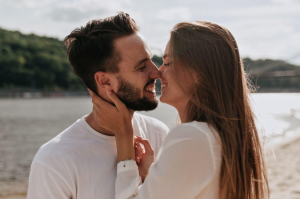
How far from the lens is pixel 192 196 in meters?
1.36

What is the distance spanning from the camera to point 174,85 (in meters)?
1.68

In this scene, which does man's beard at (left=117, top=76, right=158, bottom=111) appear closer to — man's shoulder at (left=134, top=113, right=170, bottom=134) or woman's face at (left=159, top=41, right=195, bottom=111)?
man's shoulder at (left=134, top=113, right=170, bottom=134)

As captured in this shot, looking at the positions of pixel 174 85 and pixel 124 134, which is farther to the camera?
pixel 124 134

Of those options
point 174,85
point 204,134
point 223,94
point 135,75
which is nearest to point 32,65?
point 135,75

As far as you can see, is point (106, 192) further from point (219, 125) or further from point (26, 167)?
point (26, 167)

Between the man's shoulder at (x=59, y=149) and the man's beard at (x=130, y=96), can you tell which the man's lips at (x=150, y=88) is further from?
the man's shoulder at (x=59, y=149)

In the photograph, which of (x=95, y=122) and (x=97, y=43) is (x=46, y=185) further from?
(x=97, y=43)

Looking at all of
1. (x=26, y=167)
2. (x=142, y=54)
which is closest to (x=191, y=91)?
(x=142, y=54)

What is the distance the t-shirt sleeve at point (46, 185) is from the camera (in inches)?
64.8

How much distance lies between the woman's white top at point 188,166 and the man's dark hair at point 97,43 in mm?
880

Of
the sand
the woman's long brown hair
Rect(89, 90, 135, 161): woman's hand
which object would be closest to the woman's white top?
the woman's long brown hair

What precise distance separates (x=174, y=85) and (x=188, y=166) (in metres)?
0.48

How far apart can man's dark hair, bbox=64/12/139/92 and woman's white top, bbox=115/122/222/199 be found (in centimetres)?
88

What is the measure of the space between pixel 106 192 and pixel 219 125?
2.31ft
